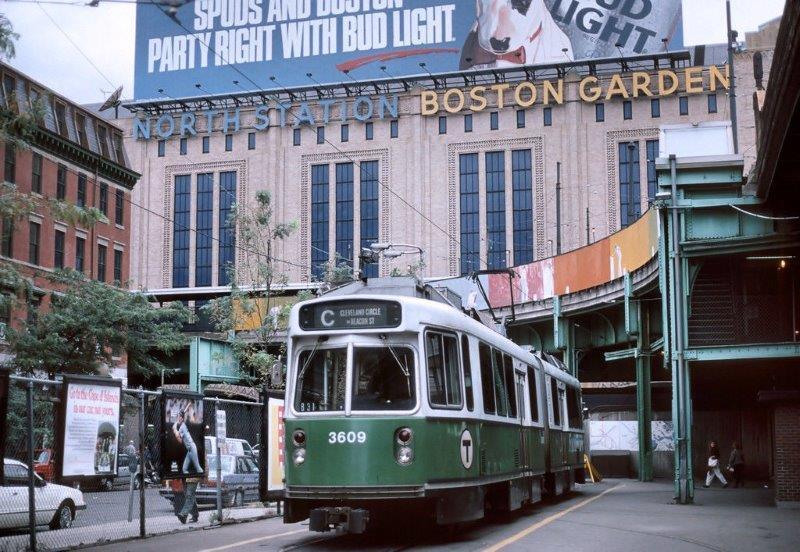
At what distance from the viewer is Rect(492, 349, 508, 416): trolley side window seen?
15.6m

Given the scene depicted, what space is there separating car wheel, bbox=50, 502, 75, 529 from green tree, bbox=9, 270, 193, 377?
23296 mm

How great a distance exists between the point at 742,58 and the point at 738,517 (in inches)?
2659

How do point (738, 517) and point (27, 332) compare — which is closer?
point (738, 517)

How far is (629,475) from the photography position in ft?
134

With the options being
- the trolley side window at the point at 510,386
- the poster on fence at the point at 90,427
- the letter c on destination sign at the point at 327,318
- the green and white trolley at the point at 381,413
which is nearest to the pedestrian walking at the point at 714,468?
the trolley side window at the point at 510,386

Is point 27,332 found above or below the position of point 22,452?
above

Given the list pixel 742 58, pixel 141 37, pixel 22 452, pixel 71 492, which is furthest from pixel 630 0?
pixel 71 492

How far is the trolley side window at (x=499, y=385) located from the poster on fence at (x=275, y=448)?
4.00 metres

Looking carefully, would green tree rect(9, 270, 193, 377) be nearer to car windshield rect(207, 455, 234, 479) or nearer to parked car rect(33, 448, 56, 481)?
car windshield rect(207, 455, 234, 479)

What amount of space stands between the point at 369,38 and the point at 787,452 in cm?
7058

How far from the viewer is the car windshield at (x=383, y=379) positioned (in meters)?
13.0

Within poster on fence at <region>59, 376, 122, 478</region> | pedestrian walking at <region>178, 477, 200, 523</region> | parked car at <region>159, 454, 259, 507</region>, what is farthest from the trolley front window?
parked car at <region>159, 454, 259, 507</region>

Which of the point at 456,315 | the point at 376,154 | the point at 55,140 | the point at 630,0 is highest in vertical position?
the point at 630,0

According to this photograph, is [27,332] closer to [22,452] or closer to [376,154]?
[22,452]
